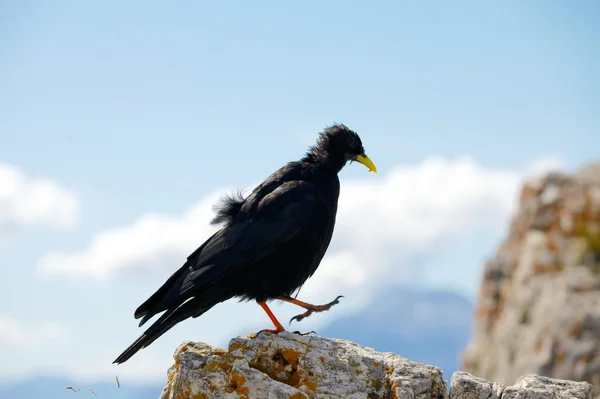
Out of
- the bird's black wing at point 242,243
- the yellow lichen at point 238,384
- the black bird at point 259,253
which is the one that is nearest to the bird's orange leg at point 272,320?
the black bird at point 259,253

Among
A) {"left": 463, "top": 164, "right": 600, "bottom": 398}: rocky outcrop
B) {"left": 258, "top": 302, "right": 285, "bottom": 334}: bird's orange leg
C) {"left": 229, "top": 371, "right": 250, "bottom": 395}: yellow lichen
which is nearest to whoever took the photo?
{"left": 229, "top": 371, "right": 250, "bottom": 395}: yellow lichen

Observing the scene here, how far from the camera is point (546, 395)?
5793mm

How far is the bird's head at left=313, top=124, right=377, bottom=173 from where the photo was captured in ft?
26.2

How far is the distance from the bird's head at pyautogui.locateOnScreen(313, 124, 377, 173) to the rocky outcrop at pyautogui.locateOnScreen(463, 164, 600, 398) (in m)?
9.78

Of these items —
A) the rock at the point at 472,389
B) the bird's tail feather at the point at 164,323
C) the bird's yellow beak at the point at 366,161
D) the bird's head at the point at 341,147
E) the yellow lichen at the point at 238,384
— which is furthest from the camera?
the bird's yellow beak at the point at 366,161

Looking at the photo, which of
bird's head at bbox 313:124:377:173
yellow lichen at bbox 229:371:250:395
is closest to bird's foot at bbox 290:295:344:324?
yellow lichen at bbox 229:371:250:395

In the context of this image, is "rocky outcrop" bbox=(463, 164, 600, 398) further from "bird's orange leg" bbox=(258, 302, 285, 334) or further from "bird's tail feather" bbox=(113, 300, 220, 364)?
"bird's tail feather" bbox=(113, 300, 220, 364)

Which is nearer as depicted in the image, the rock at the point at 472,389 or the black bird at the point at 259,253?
the rock at the point at 472,389

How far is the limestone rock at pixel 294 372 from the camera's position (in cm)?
565

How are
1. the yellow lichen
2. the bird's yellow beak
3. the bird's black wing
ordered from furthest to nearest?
the bird's yellow beak < the bird's black wing < the yellow lichen

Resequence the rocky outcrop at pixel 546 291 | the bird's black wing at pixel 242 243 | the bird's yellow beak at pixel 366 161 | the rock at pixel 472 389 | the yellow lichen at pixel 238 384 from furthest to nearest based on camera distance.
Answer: the rocky outcrop at pixel 546 291
the bird's yellow beak at pixel 366 161
the bird's black wing at pixel 242 243
the rock at pixel 472 389
the yellow lichen at pixel 238 384

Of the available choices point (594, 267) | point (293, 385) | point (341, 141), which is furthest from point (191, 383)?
point (594, 267)

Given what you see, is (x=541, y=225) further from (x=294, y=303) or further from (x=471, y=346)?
(x=294, y=303)

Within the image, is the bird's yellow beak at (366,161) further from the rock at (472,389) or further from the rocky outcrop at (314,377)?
the rock at (472,389)
